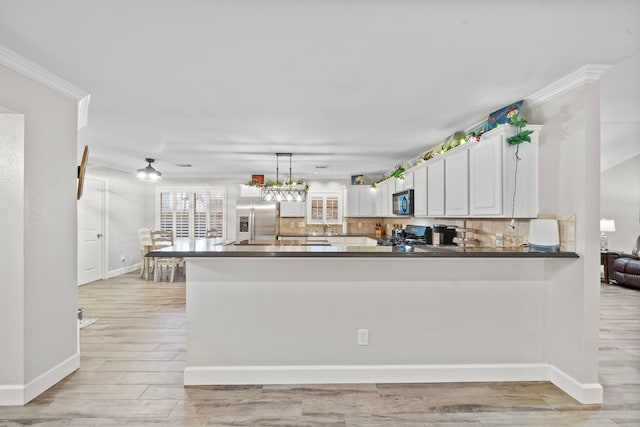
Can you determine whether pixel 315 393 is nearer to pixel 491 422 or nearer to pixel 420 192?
pixel 491 422

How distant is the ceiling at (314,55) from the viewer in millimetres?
1638

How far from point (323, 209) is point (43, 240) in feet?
19.0

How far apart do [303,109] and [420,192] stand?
2195 mm

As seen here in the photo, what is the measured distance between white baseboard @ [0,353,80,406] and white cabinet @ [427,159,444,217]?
389cm

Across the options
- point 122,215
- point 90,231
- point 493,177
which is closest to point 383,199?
point 493,177

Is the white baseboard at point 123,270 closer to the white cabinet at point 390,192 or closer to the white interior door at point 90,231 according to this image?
the white interior door at point 90,231

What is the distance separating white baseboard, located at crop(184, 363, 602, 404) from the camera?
2.54m

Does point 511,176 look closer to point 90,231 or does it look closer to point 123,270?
point 90,231

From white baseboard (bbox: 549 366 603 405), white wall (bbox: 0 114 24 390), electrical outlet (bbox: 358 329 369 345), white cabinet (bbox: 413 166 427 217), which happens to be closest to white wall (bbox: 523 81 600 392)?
white baseboard (bbox: 549 366 603 405)

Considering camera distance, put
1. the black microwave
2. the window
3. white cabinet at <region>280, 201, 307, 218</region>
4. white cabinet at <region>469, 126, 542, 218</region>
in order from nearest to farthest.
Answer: white cabinet at <region>469, 126, 542, 218</region>
the black microwave
white cabinet at <region>280, 201, 307, 218</region>
the window

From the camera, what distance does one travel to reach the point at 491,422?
2.10m

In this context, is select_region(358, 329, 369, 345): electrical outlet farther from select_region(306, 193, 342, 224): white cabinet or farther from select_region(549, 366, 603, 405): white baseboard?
select_region(306, 193, 342, 224): white cabinet

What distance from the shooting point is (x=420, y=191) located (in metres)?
4.47

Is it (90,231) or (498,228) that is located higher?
(498,228)
